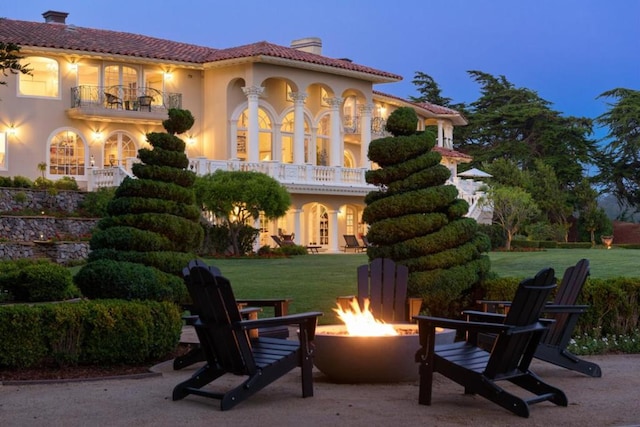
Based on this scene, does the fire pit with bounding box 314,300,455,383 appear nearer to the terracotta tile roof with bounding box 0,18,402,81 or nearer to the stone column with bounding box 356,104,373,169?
the terracotta tile roof with bounding box 0,18,402,81

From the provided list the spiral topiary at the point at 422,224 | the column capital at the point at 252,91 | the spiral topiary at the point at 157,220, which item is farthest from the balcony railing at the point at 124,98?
the spiral topiary at the point at 422,224

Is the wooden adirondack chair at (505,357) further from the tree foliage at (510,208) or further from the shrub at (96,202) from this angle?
the tree foliage at (510,208)

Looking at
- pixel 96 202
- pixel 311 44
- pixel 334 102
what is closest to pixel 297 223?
pixel 334 102

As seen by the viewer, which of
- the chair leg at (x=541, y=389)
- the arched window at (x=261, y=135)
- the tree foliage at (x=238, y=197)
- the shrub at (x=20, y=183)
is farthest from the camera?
the arched window at (x=261, y=135)

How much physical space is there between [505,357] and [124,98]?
31.6 metres

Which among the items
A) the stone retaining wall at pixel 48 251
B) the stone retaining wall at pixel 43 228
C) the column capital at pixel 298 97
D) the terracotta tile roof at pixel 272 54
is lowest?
the stone retaining wall at pixel 48 251

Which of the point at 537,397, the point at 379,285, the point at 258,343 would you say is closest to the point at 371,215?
the point at 379,285

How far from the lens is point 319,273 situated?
2098 centimetres

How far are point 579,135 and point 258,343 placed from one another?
174 ft

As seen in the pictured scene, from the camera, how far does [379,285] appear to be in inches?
399

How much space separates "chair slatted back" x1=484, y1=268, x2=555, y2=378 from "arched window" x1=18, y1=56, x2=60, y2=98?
3148 centimetres

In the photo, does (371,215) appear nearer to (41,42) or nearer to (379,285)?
(379,285)

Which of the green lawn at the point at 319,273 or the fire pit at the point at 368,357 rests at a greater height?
the green lawn at the point at 319,273

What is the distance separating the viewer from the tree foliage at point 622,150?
183 ft
